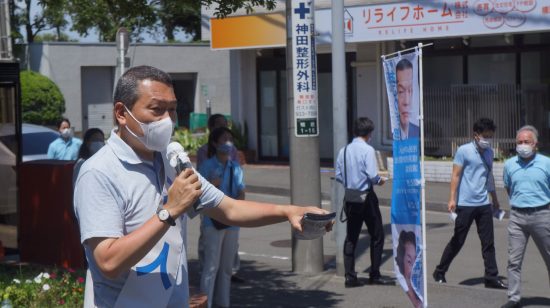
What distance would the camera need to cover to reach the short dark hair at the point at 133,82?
11.7ft

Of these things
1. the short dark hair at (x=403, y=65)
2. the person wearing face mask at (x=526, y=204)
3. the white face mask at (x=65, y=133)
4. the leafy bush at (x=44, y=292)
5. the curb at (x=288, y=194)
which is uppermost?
the short dark hair at (x=403, y=65)

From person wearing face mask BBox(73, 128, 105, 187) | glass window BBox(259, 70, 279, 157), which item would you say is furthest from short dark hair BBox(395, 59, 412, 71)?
glass window BBox(259, 70, 279, 157)

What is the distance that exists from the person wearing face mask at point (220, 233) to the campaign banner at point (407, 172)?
1546mm

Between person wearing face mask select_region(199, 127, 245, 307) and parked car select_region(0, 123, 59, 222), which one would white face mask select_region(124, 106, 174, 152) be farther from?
parked car select_region(0, 123, 59, 222)

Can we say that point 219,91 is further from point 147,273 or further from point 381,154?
point 147,273

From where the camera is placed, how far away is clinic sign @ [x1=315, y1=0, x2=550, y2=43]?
703 inches

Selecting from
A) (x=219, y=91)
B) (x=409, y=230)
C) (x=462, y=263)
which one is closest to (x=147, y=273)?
(x=409, y=230)

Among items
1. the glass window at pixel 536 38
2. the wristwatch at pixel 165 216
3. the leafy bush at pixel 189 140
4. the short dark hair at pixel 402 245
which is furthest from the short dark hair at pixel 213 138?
the leafy bush at pixel 189 140

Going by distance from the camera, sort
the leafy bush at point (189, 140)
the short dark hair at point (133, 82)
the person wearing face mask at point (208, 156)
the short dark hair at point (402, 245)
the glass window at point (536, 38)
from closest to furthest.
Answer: the short dark hair at point (133, 82), the short dark hair at point (402, 245), the person wearing face mask at point (208, 156), the glass window at point (536, 38), the leafy bush at point (189, 140)

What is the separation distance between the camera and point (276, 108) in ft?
78.2

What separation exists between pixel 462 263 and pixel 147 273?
8287mm

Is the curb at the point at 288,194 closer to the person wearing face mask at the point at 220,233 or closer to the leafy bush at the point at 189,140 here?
the leafy bush at the point at 189,140

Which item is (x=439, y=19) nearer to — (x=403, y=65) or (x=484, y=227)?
(x=484, y=227)

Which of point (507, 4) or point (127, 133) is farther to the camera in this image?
point (507, 4)
